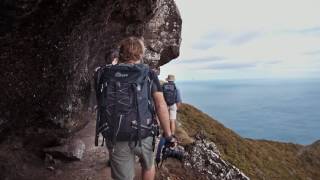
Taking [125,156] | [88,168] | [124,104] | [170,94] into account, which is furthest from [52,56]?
[170,94]

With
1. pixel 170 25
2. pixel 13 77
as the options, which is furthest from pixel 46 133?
pixel 170 25

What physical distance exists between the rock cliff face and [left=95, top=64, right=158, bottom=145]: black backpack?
2.19m

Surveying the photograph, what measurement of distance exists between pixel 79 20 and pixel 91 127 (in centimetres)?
796

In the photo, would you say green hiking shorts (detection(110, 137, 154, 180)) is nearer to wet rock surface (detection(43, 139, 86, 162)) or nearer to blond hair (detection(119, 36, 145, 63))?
blond hair (detection(119, 36, 145, 63))

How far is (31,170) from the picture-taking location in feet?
46.6

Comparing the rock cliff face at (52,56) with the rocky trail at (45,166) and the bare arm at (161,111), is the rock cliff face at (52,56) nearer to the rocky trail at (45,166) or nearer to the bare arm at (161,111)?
the rocky trail at (45,166)

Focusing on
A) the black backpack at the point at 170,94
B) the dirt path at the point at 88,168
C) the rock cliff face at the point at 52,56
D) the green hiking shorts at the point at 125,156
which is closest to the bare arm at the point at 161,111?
the green hiking shorts at the point at 125,156

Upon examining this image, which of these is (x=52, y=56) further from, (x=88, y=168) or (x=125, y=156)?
(x=88, y=168)

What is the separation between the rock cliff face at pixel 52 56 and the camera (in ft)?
32.2

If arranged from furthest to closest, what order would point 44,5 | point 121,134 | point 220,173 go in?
1. point 220,173
2. point 44,5
3. point 121,134

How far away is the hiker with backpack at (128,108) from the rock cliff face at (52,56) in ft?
6.59

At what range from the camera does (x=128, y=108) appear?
341 inches

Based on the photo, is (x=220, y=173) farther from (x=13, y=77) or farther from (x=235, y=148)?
(x=235, y=148)

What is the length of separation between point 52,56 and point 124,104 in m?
3.54
